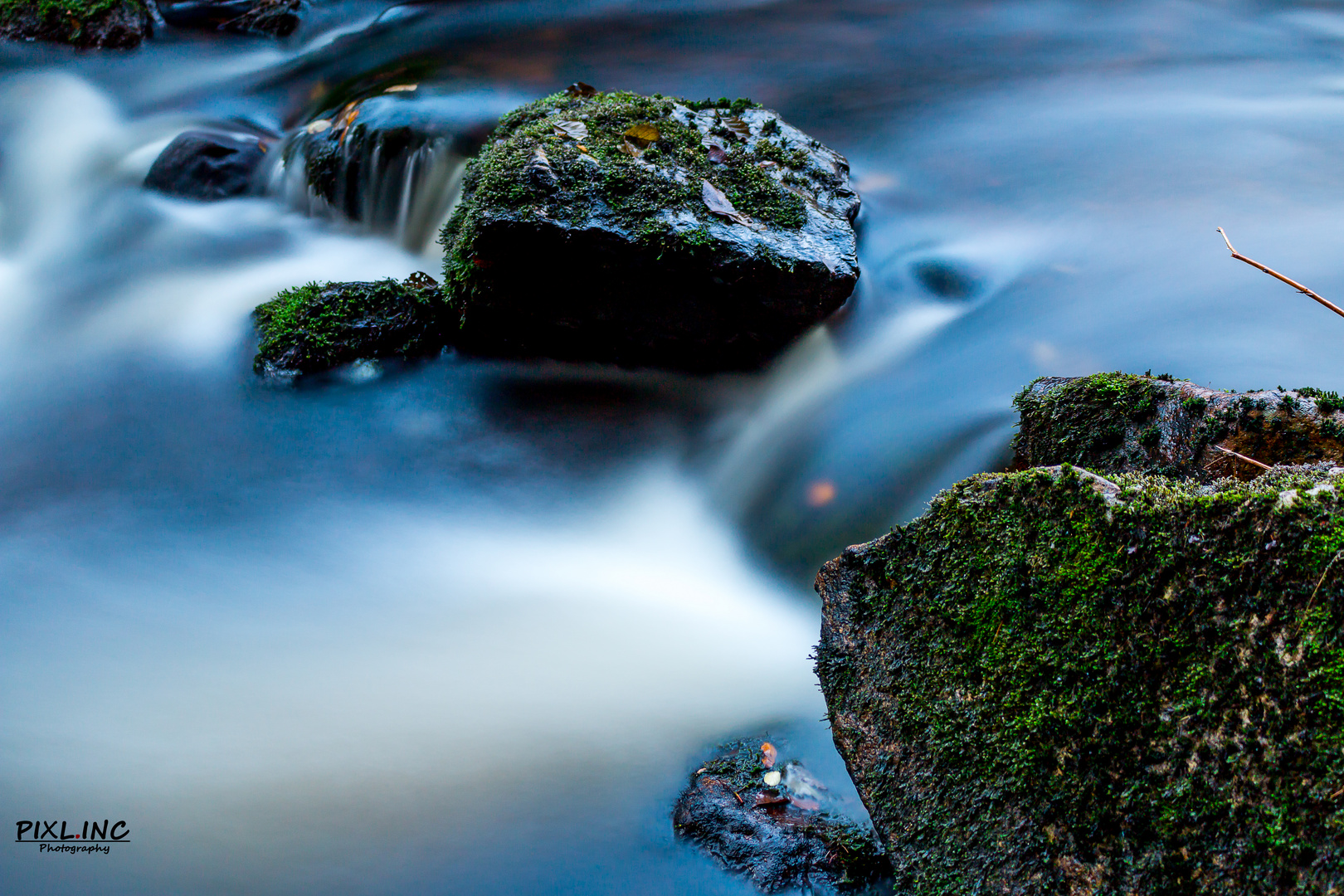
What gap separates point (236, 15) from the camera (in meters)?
8.89

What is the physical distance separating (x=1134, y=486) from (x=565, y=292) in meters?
3.14

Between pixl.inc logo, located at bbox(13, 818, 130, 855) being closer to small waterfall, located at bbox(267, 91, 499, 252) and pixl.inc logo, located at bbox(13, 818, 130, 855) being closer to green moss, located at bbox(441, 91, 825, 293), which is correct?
green moss, located at bbox(441, 91, 825, 293)

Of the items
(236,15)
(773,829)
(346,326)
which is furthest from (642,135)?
(236,15)

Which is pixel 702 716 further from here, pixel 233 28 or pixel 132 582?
pixel 233 28

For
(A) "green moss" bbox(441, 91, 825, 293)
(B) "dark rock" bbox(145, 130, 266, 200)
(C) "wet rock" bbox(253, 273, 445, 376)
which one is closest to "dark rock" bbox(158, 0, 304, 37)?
(B) "dark rock" bbox(145, 130, 266, 200)

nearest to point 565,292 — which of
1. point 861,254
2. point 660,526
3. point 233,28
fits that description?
point 660,526

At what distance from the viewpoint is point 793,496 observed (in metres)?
4.32

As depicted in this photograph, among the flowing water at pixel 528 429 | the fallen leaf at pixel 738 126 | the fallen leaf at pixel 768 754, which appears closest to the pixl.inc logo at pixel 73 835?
the flowing water at pixel 528 429

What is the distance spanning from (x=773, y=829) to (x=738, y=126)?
4.04 metres

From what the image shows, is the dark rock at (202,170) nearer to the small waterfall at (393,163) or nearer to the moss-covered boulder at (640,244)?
the small waterfall at (393,163)

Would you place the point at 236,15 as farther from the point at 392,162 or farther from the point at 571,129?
the point at 571,129

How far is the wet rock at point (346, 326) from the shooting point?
482cm

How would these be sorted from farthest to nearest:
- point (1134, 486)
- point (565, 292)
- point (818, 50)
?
point (818, 50), point (565, 292), point (1134, 486)

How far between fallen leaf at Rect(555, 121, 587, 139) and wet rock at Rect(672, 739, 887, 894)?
331 cm
